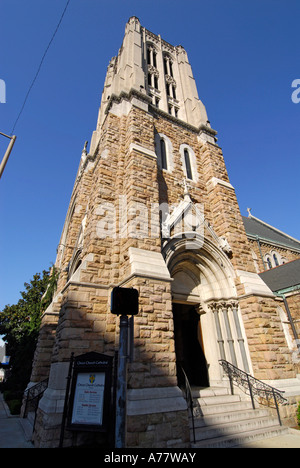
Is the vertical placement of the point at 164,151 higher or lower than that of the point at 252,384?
higher

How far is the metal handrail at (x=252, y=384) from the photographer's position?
6.17m

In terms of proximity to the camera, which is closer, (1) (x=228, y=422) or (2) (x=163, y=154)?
(1) (x=228, y=422)

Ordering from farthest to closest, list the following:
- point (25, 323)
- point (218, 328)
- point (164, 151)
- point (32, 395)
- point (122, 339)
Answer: point (25, 323)
point (164, 151)
point (32, 395)
point (218, 328)
point (122, 339)

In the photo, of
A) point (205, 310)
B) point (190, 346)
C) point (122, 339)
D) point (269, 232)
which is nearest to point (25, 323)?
point (190, 346)

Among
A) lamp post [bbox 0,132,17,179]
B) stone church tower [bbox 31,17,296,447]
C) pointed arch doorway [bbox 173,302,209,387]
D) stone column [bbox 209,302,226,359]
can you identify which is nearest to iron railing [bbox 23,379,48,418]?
stone church tower [bbox 31,17,296,447]

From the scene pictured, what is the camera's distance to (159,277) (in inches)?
244

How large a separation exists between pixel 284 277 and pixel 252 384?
859 centimetres

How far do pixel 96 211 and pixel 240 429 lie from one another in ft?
22.5

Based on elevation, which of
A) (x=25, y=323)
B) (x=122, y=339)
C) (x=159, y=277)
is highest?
(x=25, y=323)

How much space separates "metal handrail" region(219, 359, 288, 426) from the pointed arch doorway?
906 millimetres

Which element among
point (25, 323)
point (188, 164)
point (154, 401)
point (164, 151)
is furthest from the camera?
point (25, 323)

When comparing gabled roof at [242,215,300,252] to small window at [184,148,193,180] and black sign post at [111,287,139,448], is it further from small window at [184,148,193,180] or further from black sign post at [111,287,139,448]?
black sign post at [111,287,139,448]

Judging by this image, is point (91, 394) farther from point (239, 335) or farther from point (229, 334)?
point (239, 335)

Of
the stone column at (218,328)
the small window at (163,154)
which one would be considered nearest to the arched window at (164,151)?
the small window at (163,154)
